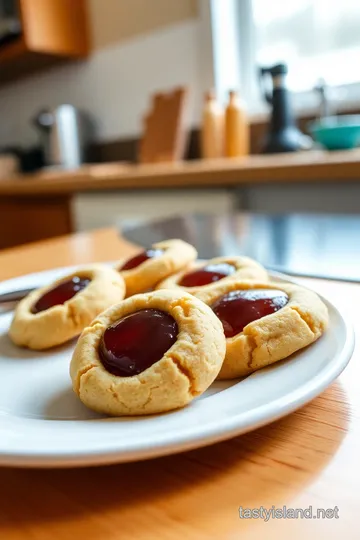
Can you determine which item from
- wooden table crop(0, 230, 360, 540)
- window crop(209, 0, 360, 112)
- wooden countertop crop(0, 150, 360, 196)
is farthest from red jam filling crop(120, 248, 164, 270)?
window crop(209, 0, 360, 112)

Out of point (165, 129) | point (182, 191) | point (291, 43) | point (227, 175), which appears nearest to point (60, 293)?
point (227, 175)

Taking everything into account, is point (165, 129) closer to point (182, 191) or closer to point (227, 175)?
point (182, 191)

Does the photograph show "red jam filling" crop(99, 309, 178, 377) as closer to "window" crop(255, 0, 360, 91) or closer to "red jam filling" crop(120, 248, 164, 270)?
"red jam filling" crop(120, 248, 164, 270)

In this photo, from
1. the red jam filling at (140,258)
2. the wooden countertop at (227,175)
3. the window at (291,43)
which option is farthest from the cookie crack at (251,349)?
the window at (291,43)

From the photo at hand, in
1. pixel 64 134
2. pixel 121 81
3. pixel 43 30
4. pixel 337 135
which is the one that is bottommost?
pixel 337 135

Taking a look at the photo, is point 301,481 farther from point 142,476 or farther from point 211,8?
point 211,8

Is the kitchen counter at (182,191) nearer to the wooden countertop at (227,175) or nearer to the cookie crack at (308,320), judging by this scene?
the wooden countertop at (227,175)

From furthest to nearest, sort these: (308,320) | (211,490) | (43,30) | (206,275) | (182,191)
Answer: (43,30) → (182,191) → (206,275) → (308,320) → (211,490)
